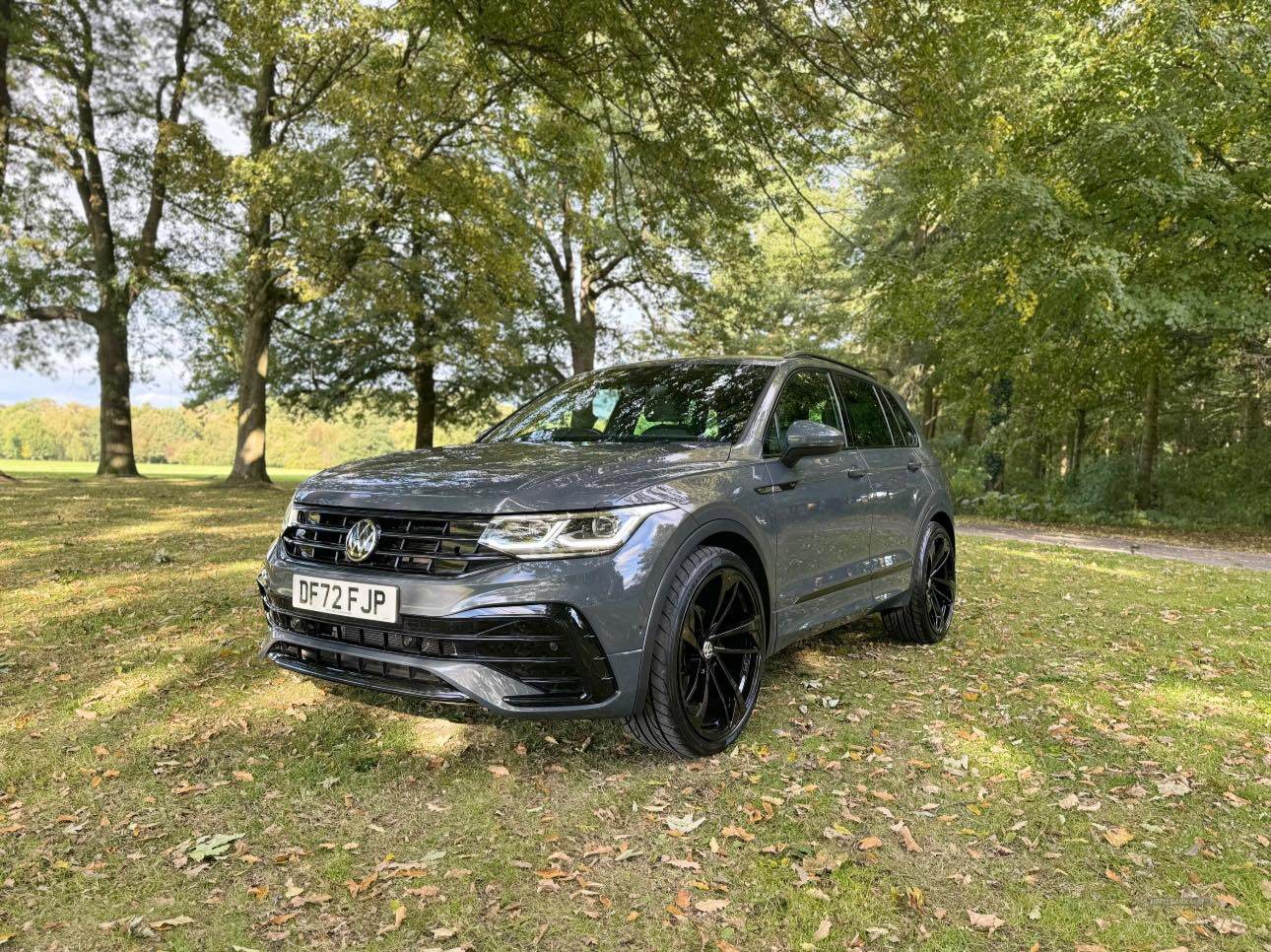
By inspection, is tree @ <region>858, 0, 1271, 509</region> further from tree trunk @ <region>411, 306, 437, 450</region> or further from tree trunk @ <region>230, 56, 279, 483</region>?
tree trunk @ <region>411, 306, 437, 450</region>

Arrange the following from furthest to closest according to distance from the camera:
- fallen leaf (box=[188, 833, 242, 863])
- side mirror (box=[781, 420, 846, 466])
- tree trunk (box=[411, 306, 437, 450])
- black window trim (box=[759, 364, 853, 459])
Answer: tree trunk (box=[411, 306, 437, 450]) < black window trim (box=[759, 364, 853, 459]) < side mirror (box=[781, 420, 846, 466]) < fallen leaf (box=[188, 833, 242, 863])

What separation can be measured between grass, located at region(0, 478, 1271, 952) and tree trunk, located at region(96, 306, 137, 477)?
56.3 ft

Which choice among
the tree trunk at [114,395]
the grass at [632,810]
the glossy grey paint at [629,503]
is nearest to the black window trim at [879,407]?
the glossy grey paint at [629,503]

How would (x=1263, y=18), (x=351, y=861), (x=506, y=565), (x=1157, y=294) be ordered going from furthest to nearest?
(x=1157, y=294), (x=1263, y=18), (x=506, y=565), (x=351, y=861)

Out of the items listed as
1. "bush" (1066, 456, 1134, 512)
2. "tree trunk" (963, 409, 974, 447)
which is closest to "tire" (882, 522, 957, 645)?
"bush" (1066, 456, 1134, 512)

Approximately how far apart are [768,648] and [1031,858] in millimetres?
1315

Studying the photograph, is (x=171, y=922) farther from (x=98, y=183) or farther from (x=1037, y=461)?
(x=1037, y=461)

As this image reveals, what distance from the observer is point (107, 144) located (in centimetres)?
1859

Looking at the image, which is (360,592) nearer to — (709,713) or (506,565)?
(506,565)

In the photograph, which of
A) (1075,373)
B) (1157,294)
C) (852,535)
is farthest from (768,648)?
(1075,373)

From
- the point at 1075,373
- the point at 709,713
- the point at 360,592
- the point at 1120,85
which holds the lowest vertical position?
the point at 709,713

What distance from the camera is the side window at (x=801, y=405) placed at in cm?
396

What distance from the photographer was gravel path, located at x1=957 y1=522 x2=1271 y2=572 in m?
10.7

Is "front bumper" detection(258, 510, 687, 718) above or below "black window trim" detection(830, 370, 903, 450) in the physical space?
below
